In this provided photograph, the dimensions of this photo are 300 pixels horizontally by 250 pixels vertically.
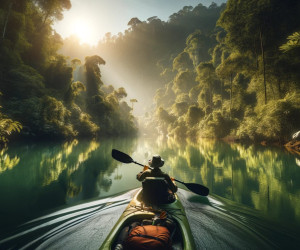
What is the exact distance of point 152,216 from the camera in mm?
2762

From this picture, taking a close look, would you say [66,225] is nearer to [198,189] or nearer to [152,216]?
[152,216]

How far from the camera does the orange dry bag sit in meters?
1.87

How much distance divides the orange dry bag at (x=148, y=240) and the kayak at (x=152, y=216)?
29 centimetres

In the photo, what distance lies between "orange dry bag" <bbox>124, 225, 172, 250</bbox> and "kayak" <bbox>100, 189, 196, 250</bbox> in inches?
11.5

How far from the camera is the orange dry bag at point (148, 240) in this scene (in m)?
1.87

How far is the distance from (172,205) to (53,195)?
4.06 m

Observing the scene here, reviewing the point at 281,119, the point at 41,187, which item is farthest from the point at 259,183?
the point at 281,119

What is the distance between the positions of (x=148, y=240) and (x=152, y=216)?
0.86 metres

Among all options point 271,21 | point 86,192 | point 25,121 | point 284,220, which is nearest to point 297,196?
point 284,220

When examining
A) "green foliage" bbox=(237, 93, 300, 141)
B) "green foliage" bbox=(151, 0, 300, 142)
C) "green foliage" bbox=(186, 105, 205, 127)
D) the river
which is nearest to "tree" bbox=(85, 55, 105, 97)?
"green foliage" bbox=(186, 105, 205, 127)

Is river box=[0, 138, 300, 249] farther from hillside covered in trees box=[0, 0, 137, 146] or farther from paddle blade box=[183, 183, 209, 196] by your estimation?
hillside covered in trees box=[0, 0, 137, 146]

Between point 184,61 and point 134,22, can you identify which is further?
point 134,22

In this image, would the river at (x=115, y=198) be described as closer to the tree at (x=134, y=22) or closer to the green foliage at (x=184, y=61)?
the green foliage at (x=184, y=61)

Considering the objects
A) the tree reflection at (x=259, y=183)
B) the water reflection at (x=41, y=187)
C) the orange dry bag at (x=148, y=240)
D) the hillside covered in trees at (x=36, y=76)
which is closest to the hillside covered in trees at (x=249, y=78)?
the tree reflection at (x=259, y=183)
